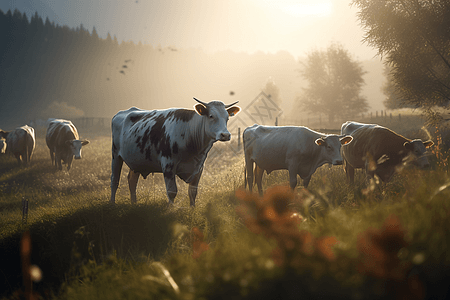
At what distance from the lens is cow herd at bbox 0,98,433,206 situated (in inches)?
227

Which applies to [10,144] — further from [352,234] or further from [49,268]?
[352,234]

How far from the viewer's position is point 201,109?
561 cm

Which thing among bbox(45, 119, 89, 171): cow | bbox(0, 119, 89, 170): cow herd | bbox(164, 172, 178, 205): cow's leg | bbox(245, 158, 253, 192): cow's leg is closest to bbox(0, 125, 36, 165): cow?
bbox(0, 119, 89, 170): cow herd

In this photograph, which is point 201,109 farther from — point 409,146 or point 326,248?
point 409,146

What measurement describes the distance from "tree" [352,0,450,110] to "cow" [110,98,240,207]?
9766mm

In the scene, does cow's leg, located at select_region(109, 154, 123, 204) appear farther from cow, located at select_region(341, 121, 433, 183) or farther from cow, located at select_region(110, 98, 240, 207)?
cow, located at select_region(341, 121, 433, 183)

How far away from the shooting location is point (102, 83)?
92.8m

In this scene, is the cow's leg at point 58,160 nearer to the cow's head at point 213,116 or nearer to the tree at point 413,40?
the cow's head at point 213,116

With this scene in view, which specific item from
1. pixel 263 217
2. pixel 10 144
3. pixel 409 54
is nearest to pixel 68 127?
pixel 10 144

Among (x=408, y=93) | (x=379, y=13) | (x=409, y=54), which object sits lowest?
(x=408, y=93)

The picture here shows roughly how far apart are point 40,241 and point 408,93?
14.2 metres

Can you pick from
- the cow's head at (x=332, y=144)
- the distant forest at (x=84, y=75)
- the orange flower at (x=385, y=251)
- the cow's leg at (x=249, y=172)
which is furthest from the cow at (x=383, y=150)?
the distant forest at (x=84, y=75)

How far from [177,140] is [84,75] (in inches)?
3927

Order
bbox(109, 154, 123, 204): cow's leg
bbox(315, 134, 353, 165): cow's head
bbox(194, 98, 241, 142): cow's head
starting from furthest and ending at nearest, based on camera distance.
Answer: bbox(109, 154, 123, 204): cow's leg, bbox(315, 134, 353, 165): cow's head, bbox(194, 98, 241, 142): cow's head
